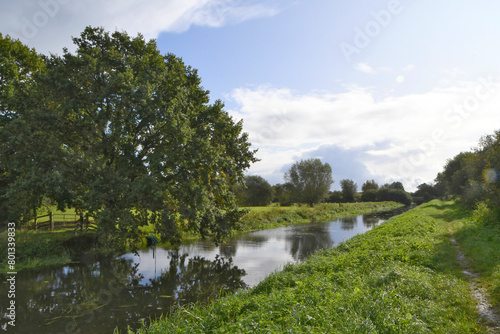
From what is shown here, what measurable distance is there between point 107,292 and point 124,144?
8894 millimetres

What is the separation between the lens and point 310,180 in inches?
3300

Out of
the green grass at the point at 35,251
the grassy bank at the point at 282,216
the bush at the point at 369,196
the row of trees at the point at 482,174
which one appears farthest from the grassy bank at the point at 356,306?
the bush at the point at 369,196

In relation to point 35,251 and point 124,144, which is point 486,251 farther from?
point 35,251

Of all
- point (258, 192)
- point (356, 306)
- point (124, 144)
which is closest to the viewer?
point (356, 306)

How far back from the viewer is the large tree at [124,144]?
1809 centimetres

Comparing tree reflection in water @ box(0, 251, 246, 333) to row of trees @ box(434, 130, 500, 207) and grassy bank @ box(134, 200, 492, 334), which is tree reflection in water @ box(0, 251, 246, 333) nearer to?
grassy bank @ box(134, 200, 492, 334)

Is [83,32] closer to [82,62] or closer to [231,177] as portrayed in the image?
[82,62]

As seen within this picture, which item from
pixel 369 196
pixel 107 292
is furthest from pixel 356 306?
pixel 369 196

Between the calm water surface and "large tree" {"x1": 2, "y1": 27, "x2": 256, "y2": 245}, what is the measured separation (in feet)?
8.91

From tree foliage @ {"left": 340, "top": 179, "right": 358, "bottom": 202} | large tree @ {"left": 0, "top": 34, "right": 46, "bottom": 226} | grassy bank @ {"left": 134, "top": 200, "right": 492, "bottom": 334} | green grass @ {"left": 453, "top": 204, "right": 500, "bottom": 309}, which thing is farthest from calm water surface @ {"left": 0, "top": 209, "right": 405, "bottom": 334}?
tree foliage @ {"left": 340, "top": 179, "right": 358, "bottom": 202}

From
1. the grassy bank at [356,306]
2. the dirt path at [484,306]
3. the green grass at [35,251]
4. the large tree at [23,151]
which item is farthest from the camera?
the green grass at [35,251]

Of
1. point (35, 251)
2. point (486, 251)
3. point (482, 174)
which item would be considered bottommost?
point (486, 251)

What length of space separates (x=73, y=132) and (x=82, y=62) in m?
4.53

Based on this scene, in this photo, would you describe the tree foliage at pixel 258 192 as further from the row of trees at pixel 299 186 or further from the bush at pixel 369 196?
the bush at pixel 369 196
